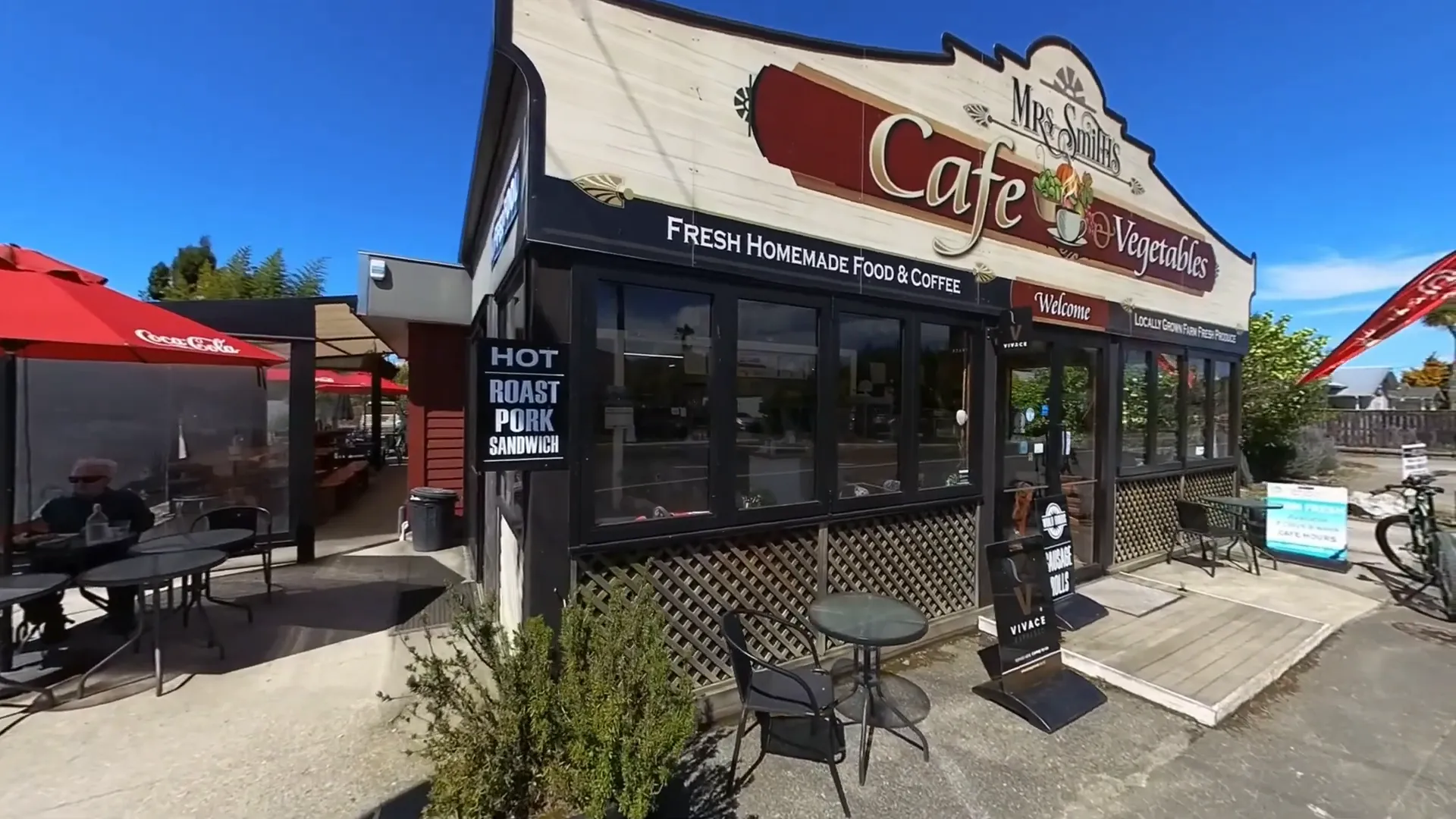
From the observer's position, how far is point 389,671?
4.28 m

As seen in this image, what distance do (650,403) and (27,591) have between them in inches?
150

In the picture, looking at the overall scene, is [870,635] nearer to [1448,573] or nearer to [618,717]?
[618,717]

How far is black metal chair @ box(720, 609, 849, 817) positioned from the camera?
293cm

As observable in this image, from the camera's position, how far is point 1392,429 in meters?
21.9

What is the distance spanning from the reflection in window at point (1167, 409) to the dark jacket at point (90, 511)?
10.2 metres

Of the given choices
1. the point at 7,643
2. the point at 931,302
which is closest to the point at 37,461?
the point at 7,643

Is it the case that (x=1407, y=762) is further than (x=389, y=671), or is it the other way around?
(x=389, y=671)

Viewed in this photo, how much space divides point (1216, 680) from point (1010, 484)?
7.27ft

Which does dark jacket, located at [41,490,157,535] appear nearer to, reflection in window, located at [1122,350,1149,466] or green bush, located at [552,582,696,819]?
green bush, located at [552,582,696,819]

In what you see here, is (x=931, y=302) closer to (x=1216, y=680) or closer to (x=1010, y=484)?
(x=1010, y=484)

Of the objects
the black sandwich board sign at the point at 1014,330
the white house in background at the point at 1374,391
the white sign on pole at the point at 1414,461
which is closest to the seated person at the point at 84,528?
the black sandwich board sign at the point at 1014,330

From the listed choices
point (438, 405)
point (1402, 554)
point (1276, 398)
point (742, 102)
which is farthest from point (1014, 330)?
point (1276, 398)

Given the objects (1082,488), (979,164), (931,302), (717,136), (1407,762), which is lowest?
(1407,762)

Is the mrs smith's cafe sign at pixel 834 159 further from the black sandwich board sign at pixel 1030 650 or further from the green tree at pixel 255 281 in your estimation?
the green tree at pixel 255 281
